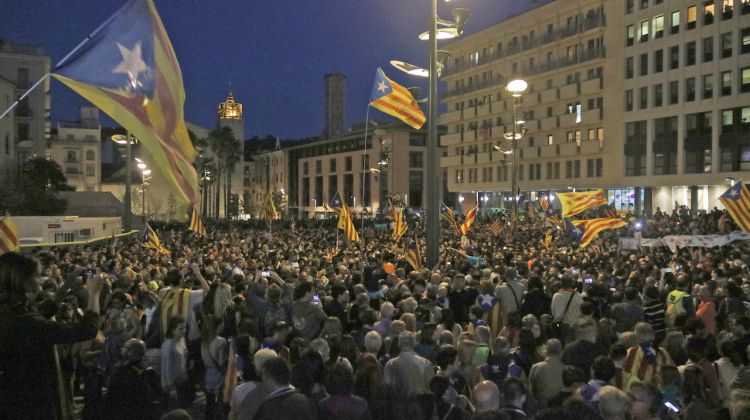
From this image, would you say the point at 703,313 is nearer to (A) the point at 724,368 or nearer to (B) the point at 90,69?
(A) the point at 724,368

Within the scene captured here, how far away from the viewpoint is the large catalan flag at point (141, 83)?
676cm

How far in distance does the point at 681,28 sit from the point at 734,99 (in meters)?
7.09

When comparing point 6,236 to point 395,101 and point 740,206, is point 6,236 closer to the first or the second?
point 395,101

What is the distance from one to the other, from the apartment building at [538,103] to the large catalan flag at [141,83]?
4356 centimetres

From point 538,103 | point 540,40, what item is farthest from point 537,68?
point 538,103

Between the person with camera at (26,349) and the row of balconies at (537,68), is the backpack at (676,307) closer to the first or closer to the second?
the person with camera at (26,349)

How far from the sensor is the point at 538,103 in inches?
2463

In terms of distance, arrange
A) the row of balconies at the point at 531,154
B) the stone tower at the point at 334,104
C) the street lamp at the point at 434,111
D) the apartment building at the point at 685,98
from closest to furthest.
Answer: the street lamp at the point at 434,111, the apartment building at the point at 685,98, the row of balconies at the point at 531,154, the stone tower at the point at 334,104

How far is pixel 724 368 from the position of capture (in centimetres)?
666

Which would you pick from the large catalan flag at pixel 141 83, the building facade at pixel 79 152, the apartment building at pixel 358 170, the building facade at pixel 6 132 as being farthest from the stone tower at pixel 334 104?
the large catalan flag at pixel 141 83

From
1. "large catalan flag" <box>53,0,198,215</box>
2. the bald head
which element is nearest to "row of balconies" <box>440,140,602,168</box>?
"large catalan flag" <box>53,0,198,215</box>

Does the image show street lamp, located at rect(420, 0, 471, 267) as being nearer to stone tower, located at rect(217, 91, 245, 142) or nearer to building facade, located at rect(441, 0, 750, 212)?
building facade, located at rect(441, 0, 750, 212)

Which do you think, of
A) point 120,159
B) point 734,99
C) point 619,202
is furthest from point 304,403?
point 120,159

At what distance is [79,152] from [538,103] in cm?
5714
